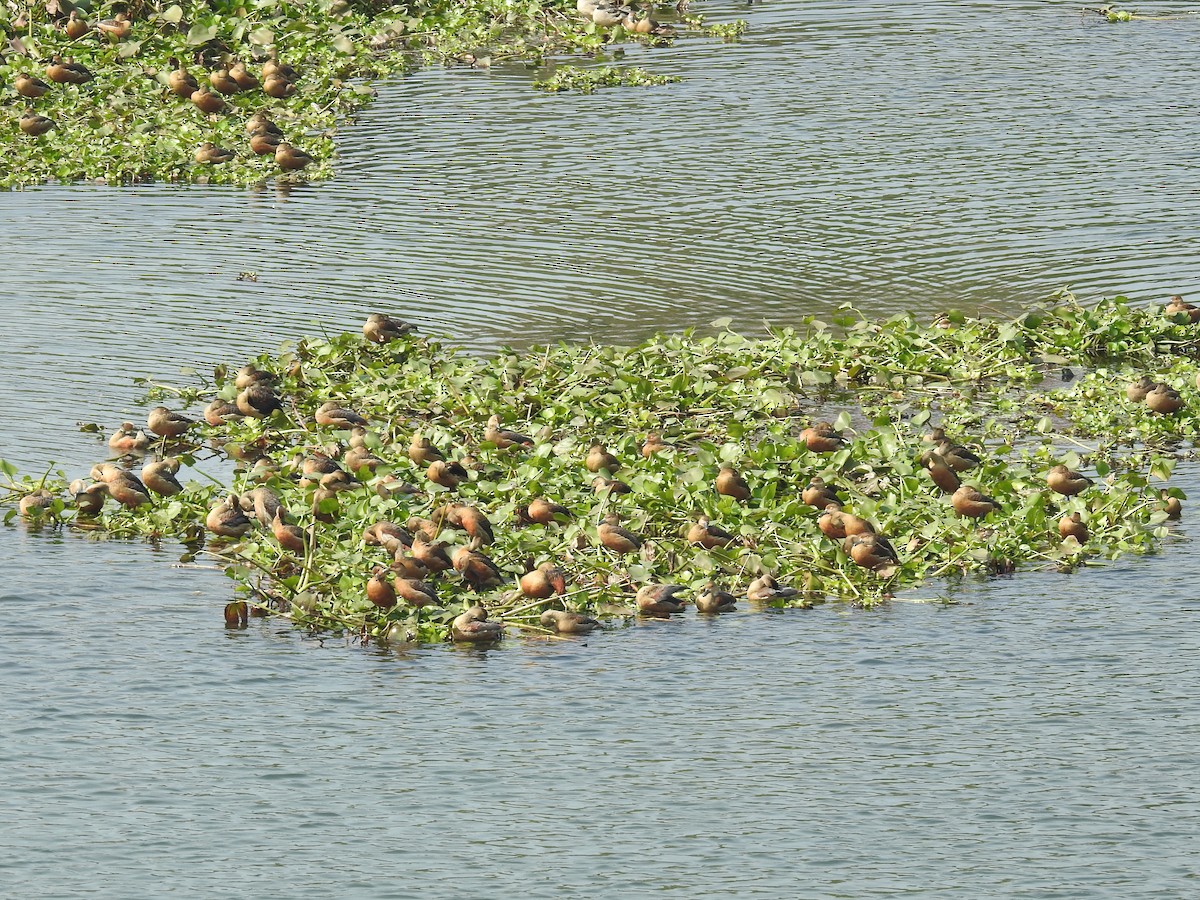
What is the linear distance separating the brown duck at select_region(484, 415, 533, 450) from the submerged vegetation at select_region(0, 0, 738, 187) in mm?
7513

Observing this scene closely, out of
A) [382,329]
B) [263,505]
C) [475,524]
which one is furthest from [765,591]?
[382,329]

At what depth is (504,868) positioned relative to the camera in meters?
7.92

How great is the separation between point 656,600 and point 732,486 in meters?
1.29

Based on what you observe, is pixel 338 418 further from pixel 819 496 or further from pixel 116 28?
pixel 116 28

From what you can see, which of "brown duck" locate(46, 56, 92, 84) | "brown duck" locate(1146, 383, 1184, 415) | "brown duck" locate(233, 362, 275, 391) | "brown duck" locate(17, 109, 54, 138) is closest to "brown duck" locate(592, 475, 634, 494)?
"brown duck" locate(233, 362, 275, 391)

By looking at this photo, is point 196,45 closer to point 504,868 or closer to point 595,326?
point 595,326

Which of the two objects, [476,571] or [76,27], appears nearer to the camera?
[476,571]

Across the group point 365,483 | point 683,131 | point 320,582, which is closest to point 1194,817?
point 320,582

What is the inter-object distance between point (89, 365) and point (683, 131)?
7705 mm

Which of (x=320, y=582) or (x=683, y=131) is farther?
(x=683, y=131)

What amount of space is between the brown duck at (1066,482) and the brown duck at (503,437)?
119 inches

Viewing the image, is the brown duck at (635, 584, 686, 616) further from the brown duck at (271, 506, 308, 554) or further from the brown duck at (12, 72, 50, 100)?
the brown duck at (12, 72, 50, 100)

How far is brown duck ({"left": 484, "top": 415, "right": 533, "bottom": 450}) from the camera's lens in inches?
483

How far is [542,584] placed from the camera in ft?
34.0
